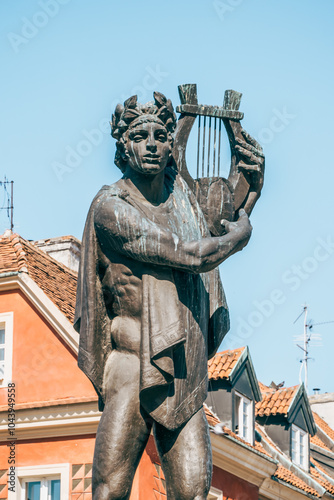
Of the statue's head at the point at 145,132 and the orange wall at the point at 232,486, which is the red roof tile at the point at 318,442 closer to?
the orange wall at the point at 232,486

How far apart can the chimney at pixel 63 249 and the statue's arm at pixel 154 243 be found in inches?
951

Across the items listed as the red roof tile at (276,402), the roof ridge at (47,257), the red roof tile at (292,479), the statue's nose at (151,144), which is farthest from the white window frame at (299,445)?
the statue's nose at (151,144)

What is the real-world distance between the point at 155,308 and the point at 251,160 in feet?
4.81

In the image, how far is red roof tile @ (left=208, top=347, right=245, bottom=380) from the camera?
30641mm

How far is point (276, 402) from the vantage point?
35094 millimetres

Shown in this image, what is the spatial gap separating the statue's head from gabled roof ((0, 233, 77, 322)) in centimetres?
1695

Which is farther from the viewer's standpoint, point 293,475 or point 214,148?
point 293,475

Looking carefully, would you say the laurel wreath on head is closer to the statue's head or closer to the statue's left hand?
the statue's head

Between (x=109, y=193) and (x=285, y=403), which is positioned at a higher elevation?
(x=109, y=193)

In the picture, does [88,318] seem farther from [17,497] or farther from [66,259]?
Answer: [66,259]

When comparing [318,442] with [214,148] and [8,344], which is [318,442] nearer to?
[8,344]

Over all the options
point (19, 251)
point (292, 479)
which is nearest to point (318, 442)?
point (292, 479)

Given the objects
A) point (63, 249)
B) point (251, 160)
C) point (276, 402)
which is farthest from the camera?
point (276, 402)

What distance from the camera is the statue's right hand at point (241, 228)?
846 centimetres
